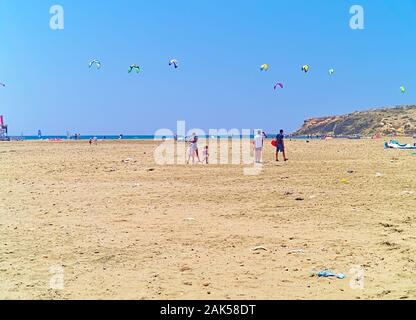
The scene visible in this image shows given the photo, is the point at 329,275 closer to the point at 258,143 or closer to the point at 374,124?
the point at 258,143

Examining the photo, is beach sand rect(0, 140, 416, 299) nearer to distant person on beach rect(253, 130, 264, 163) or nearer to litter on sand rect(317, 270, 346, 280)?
litter on sand rect(317, 270, 346, 280)

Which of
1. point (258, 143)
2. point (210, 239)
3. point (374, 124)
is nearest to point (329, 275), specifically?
point (210, 239)

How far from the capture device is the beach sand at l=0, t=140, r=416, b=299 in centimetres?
509

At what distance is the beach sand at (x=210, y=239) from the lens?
5.09 metres

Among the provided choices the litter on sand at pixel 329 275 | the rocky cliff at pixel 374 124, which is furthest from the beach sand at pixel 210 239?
the rocky cliff at pixel 374 124

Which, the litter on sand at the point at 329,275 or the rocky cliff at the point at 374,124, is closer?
the litter on sand at the point at 329,275

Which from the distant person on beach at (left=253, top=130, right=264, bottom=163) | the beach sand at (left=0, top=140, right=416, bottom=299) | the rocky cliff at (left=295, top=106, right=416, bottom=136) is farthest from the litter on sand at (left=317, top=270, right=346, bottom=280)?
the rocky cliff at (left=295, top=106, right=416, bottom=136)

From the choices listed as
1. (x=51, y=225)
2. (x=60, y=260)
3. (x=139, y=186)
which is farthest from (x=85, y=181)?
(x=60, y=260)

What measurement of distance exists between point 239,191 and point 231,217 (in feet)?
10.2

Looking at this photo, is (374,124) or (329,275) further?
(374,124)

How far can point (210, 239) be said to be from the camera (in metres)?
7.17

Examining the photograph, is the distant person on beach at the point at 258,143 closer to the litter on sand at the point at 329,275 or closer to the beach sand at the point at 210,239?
the beach sand at the point at 210,239

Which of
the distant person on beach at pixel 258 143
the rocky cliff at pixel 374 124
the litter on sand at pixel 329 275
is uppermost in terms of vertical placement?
the rocky cliff at pixel 374 124

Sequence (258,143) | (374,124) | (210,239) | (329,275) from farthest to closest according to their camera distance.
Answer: (374,124)
(258,143)
(210,239)
(329,275)
